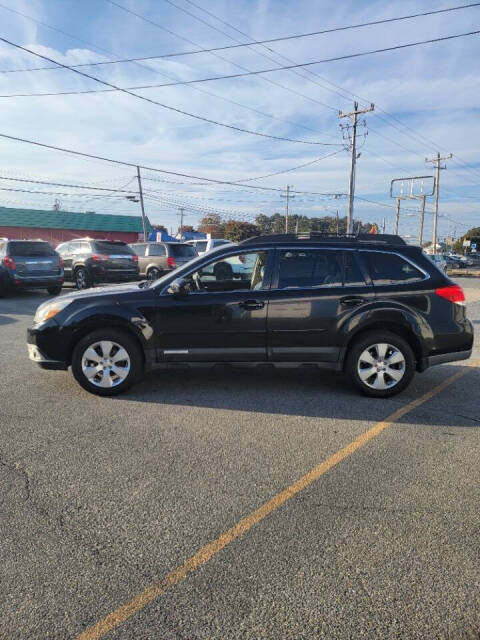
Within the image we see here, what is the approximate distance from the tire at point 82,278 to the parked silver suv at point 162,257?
2.32m

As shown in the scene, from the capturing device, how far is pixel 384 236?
5520 mm

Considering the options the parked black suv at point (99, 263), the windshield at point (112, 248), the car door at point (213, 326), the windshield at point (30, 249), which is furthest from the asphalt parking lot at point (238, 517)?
the windshield at point (112, 248)

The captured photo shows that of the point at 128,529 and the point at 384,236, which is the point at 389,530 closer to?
the point at 128,529

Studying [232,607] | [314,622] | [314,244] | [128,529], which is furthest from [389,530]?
[314,244]

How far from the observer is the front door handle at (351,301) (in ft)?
16.6

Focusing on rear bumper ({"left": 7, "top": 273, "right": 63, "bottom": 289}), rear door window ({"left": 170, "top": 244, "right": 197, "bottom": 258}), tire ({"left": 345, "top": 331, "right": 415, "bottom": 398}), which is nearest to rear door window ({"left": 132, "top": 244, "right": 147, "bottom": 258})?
rear door window ({"left": 170, "top": 244, "right": 197, "bottom": 258})

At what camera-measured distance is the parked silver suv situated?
17.6m

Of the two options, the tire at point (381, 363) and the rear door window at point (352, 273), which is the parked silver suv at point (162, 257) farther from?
the tire at point (381, 363)

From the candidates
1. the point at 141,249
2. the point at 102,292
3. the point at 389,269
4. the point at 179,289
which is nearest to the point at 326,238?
the point at 389,269

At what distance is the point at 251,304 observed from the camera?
5.09 m

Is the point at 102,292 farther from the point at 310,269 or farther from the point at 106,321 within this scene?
the point at 310,269

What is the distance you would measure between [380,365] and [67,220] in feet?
175

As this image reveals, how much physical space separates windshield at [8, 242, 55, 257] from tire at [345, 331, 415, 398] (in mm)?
11409

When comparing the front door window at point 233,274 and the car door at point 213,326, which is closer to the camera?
the car door at point 213,326
